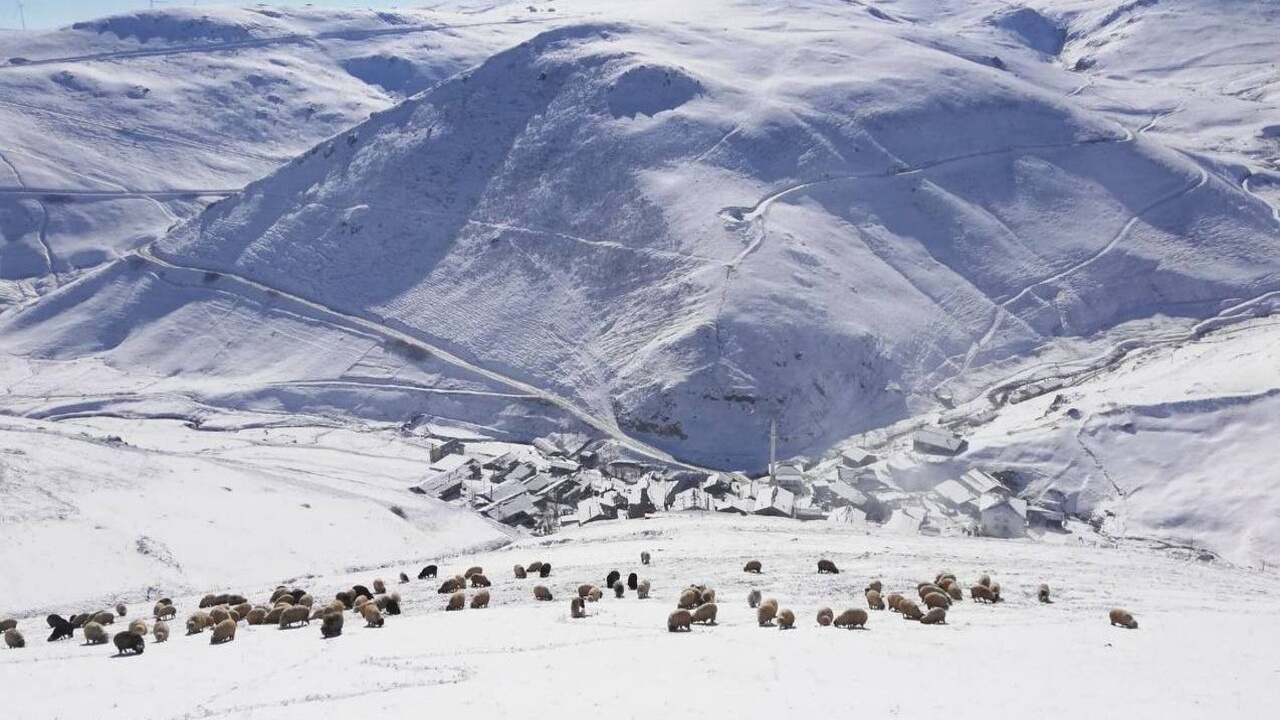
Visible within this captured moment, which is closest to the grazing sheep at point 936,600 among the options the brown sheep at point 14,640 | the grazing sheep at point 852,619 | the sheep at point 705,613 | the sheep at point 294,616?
the grazing sheep at point 852,619

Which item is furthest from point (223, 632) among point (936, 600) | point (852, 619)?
Answer: point (936, 600)

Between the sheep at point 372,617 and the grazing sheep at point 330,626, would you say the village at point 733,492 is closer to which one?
the sheep at point 372,617

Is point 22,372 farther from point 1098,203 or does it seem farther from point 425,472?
point 1098,203

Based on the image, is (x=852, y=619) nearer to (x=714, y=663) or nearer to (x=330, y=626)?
(x=714, y=663)

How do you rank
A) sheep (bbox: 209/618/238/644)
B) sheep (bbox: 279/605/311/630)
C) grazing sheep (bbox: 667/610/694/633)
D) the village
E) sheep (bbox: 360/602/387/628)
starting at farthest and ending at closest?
the village, sheep (bbox: 279/605/311/630), sheep (bbox: 360/602/387/628), sheep (bbox: 209/618/238/644), grazing sheep (bbox: 667/610/694/633)

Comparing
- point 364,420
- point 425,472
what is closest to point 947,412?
point 425,472

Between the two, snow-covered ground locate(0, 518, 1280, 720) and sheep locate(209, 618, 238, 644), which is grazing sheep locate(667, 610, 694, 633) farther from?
sheep locate(209, 618, 238, 644)

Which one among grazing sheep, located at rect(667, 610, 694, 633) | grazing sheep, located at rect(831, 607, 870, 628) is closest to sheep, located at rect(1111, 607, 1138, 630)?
grazing sheep, located at rect(831, 607, 870, 628)
